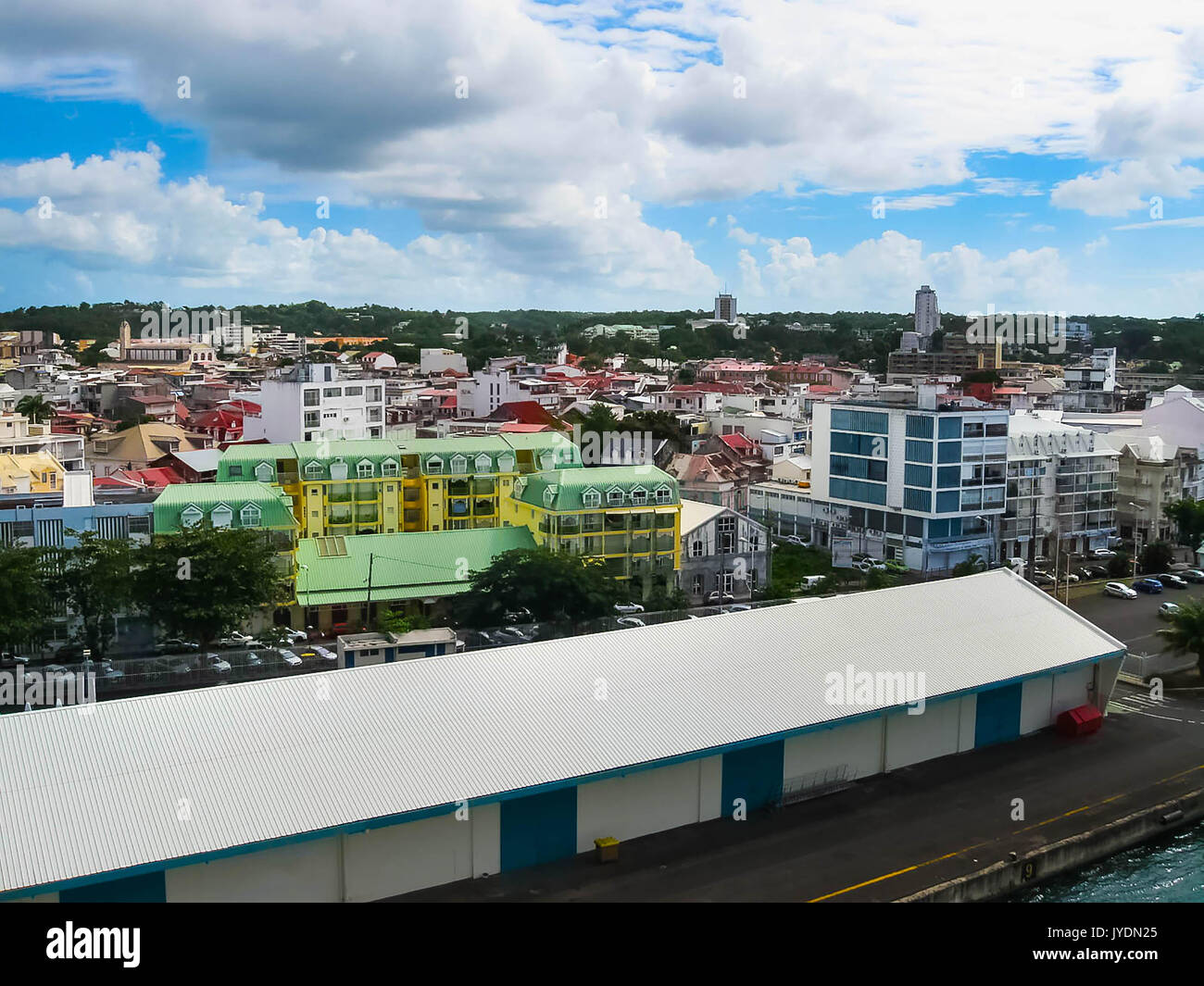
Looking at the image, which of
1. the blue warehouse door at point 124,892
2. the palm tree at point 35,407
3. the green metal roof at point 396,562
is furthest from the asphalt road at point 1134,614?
the palm tree at point 35,407

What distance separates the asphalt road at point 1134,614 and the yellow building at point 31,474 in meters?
20.4

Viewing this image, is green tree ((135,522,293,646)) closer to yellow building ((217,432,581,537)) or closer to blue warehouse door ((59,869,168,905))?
yellow building ((217,432,581,537))

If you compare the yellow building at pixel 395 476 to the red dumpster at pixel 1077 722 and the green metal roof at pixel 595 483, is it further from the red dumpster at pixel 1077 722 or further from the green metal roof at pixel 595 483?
the red dumpster at pixel 1077 722

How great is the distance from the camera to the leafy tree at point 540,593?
60.1ft

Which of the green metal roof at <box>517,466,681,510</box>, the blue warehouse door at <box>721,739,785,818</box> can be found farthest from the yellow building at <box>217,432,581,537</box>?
the blue warehouse door at <box>721,739,785,818</box>

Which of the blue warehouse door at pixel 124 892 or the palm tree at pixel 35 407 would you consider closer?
the blue warehouse door at pixel 124 892

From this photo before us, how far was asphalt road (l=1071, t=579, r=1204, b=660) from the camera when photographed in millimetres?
19875

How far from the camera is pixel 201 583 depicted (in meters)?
17.1

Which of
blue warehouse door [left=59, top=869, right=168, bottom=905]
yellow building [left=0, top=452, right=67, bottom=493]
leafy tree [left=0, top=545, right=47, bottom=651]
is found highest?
yellow building [left=0, top=452, right=67, bottom=493]

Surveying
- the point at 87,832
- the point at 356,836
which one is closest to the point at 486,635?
the point at 356,836

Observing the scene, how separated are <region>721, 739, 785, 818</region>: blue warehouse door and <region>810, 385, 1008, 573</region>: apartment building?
48.3ft

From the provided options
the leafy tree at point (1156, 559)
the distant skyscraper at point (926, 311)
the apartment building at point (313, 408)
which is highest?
the distant skyscraper at point (926, 311)

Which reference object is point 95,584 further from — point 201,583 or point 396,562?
point 396,562
